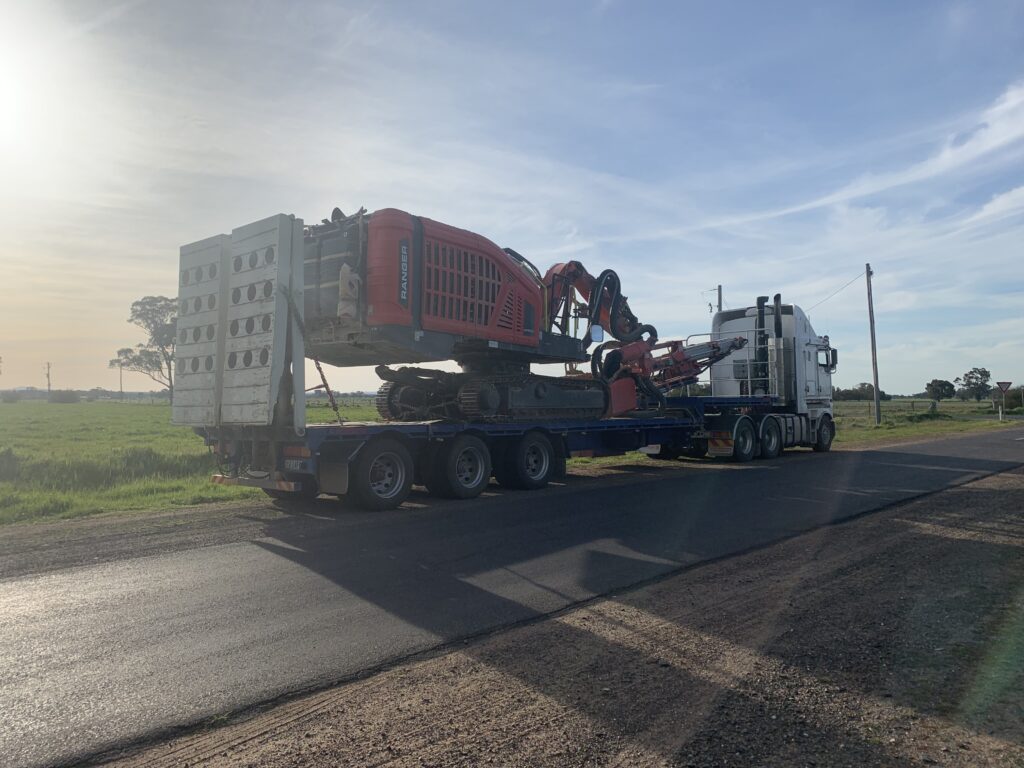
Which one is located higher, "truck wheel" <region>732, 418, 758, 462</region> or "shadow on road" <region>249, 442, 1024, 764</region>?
"truck wheel" <region>732, 418, 758, 462</region>

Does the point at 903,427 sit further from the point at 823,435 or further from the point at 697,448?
the point at 697,448

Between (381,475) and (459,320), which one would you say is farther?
(459,320)

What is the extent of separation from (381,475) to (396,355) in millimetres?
2053

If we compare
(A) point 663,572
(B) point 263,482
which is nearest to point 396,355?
(B) point 263,482

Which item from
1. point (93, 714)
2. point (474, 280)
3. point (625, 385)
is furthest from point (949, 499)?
point (93, 714)

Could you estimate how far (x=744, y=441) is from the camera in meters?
19.1

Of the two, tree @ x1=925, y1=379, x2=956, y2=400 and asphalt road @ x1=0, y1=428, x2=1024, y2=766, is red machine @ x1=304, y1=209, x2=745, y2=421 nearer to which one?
asphalt road @ x1=0, y1=428, x2=1024, y2=766

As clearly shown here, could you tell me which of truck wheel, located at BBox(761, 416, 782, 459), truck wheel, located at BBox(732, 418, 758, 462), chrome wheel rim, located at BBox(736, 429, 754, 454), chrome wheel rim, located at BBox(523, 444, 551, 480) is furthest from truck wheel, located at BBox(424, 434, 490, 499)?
truck wheel, located at BBox(761, 416, 782, 459)

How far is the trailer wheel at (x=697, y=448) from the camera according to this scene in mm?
19031

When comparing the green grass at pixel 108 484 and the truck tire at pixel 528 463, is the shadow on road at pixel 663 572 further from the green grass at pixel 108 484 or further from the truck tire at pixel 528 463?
the green grass at pixel 108 484

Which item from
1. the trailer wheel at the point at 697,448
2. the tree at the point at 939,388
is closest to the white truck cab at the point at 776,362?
the trailer wheel at the point at 697,448

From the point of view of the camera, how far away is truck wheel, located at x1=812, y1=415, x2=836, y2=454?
72.8 ft

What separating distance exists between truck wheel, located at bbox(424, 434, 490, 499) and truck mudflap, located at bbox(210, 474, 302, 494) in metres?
2.27

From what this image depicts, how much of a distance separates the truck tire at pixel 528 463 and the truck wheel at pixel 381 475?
242 cm
